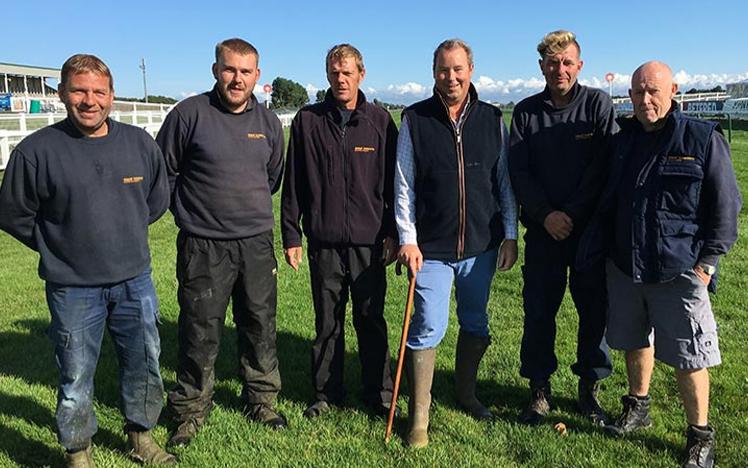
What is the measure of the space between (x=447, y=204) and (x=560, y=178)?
74 cm

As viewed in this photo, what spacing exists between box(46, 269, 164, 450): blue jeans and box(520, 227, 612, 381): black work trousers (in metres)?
2.41

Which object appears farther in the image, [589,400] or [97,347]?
[589,400]

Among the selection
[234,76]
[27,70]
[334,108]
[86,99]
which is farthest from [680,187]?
[27,70]

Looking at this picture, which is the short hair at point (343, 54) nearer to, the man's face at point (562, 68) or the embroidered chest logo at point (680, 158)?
the man's face at point (562, 68)

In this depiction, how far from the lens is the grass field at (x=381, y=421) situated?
3.70m

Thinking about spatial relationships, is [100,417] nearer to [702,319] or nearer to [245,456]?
[245,456]

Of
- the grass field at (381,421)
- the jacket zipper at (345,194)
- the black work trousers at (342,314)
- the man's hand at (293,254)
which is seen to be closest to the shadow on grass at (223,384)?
the grass field at (381,421)

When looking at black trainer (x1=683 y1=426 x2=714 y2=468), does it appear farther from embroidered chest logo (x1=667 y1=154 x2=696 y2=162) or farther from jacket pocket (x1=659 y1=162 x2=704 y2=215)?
embroidered chest logo (x1=667 y1=154 x2=696 y2=162)

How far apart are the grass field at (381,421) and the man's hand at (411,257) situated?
110 cm

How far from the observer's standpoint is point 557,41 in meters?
3.76

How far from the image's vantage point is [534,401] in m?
4.20

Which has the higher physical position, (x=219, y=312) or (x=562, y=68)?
(x=562, y=68)

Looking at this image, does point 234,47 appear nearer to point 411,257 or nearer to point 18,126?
point 411,257

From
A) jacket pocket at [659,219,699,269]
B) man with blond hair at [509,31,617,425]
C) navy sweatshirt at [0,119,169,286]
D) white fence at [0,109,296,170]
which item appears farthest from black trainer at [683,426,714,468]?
white fence at [0,109,296,170]
